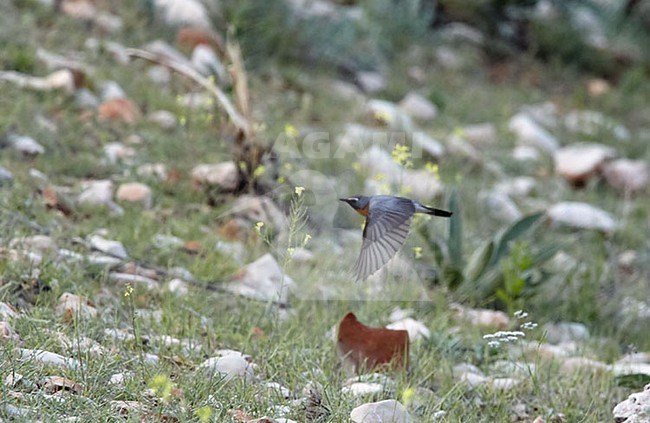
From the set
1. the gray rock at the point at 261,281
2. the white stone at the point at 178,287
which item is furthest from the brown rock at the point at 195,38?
the white stone at the point at 178,287

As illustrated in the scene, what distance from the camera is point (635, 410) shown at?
7.04 feet

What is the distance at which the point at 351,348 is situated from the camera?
2.58 metres

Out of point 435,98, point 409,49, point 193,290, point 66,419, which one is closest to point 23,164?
point 193,290

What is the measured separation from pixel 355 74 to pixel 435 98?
0.44 m

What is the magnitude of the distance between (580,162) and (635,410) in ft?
9.89

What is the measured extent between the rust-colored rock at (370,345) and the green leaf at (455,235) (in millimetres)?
958

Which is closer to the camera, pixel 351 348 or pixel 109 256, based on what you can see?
pixel 351 348

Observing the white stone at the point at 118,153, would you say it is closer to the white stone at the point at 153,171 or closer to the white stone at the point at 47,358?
the white stone at the point at 153,171

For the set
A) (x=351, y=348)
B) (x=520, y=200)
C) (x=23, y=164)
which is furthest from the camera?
(x=520, y=200)

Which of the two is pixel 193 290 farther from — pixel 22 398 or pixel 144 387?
pixel 22 398

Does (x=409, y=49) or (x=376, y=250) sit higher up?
(x=376, y=250)

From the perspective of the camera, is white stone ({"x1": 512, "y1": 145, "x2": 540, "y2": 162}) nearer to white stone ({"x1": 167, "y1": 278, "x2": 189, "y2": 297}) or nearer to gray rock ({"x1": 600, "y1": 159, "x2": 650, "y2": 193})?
gray rock ({"x1": 600, "y1": 159, "x2": 650, "y2": 193})

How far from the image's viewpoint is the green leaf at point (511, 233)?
3.53 m

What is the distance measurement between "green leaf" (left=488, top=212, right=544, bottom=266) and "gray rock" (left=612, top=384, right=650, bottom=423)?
4.40 ft
